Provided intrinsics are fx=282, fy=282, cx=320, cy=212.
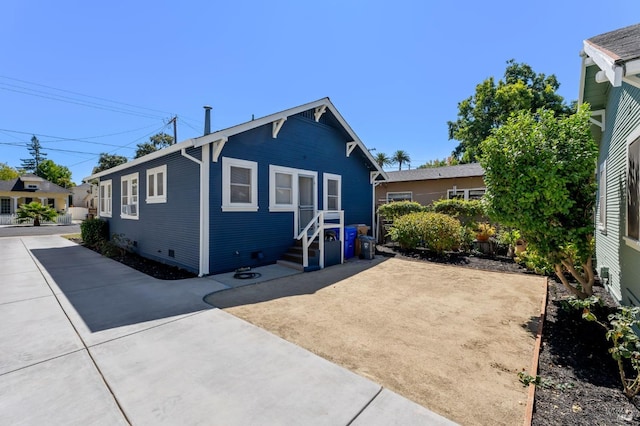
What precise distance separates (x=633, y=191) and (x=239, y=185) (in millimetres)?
7808

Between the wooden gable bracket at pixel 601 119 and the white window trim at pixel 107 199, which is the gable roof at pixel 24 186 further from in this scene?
the wooden gable bracket at pixel 601 119

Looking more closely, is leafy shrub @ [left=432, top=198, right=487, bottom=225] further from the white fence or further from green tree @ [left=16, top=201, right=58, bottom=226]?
the white fence

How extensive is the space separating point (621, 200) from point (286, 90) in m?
14.3

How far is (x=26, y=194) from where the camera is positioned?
28.5 m

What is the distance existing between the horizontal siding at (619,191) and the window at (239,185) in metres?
7.61

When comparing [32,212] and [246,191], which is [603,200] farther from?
[32,212]

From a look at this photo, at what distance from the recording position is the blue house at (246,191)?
733 cm

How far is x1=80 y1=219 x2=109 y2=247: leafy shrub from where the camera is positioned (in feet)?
42.5

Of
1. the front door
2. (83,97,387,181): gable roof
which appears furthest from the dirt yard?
(83,97,387,181): gable roof

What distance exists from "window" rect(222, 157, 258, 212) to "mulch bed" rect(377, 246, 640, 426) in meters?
6.88

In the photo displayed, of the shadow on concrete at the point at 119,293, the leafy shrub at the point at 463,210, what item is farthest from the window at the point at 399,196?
the shadow on concrete at the point at 119,293

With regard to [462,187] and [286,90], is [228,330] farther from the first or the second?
[462,187]

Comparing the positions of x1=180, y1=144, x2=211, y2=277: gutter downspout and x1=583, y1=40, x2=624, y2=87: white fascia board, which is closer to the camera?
x1=583, y1=40, x2=624, y2=87: white fascia board

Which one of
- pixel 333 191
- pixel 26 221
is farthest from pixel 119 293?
pixel 26 221
